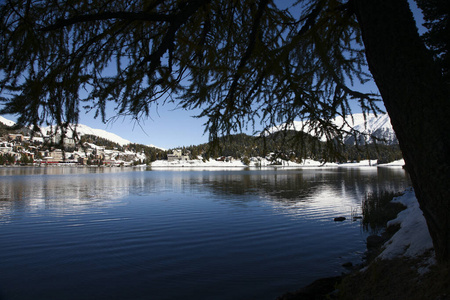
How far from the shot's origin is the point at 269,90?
4375mm

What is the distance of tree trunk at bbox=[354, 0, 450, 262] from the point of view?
7.31 ft

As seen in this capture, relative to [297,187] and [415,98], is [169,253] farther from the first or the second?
[297,187]

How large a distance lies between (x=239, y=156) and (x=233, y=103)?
170 m

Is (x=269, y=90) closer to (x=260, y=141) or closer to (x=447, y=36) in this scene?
(x=260, y=141)

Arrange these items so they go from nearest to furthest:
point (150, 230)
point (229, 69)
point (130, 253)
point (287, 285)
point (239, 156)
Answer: point (229, 69) < point (287, 285) < point (130, 253) < point (150, 230) < point (239, 156)

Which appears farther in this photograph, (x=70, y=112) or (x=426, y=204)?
(x=70, y=112)

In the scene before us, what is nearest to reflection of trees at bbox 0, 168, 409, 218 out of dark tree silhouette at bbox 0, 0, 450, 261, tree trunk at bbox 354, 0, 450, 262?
dark tree silhouette at bbox 0, 0, 450, 261

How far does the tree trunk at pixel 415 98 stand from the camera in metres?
2.23

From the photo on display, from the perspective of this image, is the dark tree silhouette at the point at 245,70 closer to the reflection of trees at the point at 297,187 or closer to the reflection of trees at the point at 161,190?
the reflection of trees at the point at 161,190

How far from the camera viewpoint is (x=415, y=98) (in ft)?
7.47

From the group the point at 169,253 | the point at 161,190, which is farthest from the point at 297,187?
the point at 169,253

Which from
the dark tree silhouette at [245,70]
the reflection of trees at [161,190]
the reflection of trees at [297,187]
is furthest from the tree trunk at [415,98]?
the reflection of trees at [297,187]

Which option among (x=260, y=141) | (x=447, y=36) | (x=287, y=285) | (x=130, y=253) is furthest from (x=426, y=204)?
(x=447, y=36)

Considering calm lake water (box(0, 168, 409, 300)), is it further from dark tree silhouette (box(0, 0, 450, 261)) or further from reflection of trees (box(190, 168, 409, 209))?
reflection of trees (box(190, 168, 409, 209))
